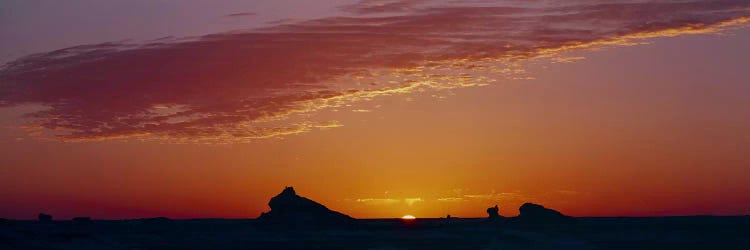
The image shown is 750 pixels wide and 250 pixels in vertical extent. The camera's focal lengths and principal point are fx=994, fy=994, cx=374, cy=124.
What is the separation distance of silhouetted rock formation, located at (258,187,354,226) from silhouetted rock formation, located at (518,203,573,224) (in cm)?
1784

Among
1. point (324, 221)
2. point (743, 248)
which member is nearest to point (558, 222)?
point (324, 221)

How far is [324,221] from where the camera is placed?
302 feet

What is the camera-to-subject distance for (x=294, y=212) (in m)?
90.9

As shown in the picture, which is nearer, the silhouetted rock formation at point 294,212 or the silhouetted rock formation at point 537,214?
the silhouetted rock formation at point 294,212

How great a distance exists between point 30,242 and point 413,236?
113 feet

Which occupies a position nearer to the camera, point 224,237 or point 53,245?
point 53,245

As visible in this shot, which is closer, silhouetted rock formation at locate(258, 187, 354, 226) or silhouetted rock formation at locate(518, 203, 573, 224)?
silhouetted rock formation at locate(258, 187, 354, 226)

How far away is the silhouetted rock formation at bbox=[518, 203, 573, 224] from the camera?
94000 millimetres

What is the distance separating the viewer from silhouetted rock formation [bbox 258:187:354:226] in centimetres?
8969

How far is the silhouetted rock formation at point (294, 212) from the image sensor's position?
294 ft

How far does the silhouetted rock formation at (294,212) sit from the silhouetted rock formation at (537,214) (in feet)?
58.5

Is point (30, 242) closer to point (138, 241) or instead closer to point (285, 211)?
point (138, 241)

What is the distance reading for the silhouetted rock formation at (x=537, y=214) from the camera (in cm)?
9400

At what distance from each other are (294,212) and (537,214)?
23.2 meters
